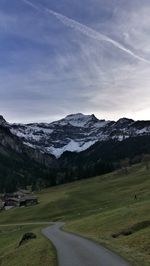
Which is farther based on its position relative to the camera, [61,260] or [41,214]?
[41,214]

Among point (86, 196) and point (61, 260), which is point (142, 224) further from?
point (86, 196)

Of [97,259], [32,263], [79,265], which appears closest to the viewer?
[79,265]

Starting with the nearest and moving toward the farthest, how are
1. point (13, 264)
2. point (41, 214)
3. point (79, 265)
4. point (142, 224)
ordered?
1. point (79, 265)
2. point (13, 264)
3. point (142, 224)
4. point (41, 214)

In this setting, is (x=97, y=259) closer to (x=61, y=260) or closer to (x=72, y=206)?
(x=61, y=260)

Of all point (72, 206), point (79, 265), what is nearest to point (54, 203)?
point (72, 206)

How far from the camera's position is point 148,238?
40.6 metres

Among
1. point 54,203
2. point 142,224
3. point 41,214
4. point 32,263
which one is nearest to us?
point 32,263

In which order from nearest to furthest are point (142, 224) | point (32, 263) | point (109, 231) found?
1. point (32, 263)
2. point (142, 224)
3. point (109, 231)

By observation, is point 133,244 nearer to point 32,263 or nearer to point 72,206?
point 32,263

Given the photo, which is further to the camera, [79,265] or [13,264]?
[13,264]

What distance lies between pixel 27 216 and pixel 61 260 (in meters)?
122

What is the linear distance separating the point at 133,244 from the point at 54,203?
12902 cm

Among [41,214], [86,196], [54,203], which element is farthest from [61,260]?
[86,196]

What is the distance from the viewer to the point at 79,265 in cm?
3167
